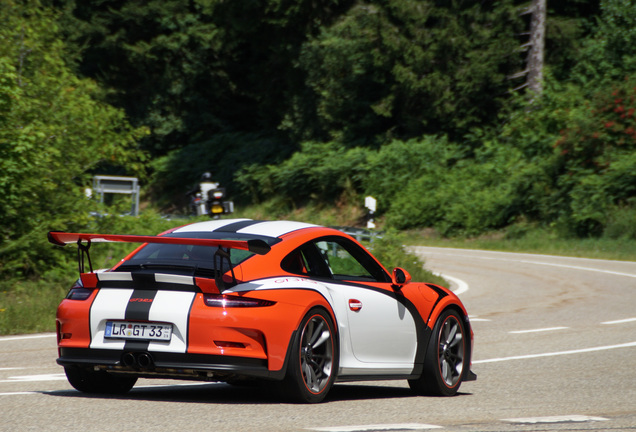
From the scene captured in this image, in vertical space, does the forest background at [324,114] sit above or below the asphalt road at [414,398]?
above

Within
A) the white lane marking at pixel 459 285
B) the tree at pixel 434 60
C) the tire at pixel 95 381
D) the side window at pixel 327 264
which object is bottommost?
the white lane marking at pixel 459 285

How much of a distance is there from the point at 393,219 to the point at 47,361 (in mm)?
34027

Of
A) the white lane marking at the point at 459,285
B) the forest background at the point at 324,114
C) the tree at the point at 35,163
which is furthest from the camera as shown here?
the white lane marking at the point at 459,285

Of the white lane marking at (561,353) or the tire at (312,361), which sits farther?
the white lane marking at (561,353)

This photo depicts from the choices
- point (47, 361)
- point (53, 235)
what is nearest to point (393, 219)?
point (47, 361)

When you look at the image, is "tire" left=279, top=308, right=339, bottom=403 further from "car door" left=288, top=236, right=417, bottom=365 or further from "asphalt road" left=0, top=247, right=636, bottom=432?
"car door" left=288, top=236, right=417, bottom=365

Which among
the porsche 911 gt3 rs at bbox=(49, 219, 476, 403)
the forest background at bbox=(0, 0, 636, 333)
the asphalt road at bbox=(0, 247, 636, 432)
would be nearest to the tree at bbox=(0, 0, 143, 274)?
the forest background at bbox=(0, 0, 636, 333)

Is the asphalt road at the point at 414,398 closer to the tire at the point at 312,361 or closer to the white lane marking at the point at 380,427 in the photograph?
the white lane marking at the point at 380,427

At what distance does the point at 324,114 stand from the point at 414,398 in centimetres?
4511

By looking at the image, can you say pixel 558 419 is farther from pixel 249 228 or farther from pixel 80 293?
pixel 80 293

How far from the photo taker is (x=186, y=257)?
7.51 metres

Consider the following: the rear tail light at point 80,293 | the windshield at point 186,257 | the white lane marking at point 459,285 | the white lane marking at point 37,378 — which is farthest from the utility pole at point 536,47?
the rear tail light at point 80,293

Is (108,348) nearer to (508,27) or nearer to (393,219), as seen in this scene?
(393,219)

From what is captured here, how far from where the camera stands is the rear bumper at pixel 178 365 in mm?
7000
